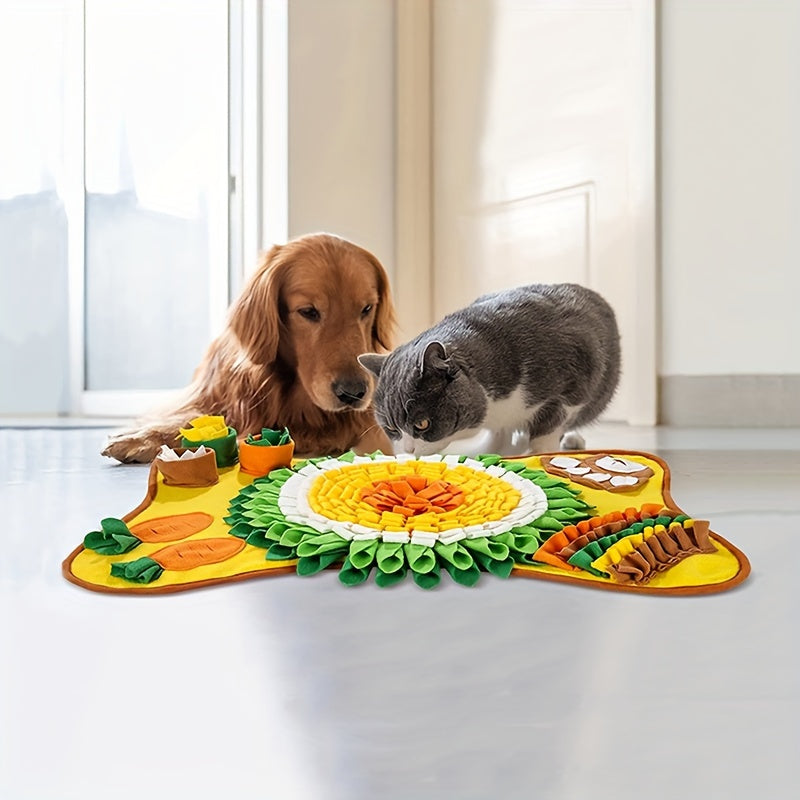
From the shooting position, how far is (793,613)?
0.52 meters

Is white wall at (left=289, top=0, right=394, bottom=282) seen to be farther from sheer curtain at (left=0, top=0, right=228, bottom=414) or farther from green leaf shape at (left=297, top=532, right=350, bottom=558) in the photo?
green leaf shape at (left=297, top=532, right=350, bottom=558)

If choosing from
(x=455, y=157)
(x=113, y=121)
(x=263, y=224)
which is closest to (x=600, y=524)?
(x=263, y=224)

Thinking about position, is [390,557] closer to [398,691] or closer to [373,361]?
[398,691]

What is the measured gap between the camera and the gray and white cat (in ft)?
3.30

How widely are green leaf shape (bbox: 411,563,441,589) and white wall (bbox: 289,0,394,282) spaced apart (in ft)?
4.76

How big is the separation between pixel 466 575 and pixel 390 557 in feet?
0.21

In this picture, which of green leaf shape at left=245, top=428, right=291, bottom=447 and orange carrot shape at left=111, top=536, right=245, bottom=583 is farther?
green leaf shape at left=245, top=428, right=291, bottom=447

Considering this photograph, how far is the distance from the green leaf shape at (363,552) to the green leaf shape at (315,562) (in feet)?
0.06

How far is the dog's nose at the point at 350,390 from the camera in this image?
1156 mm

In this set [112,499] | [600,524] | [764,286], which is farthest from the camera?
[764,286]

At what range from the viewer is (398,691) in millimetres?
408

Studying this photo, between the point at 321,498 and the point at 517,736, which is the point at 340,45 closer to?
the point at 321,498

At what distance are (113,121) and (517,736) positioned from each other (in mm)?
2280

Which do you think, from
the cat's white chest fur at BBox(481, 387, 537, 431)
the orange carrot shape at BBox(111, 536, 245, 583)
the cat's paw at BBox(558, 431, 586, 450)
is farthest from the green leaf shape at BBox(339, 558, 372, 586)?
the cat's paw at BBox(558, 431, 586, 450)
